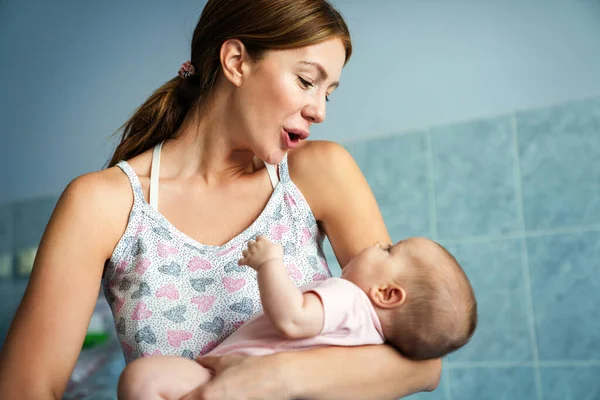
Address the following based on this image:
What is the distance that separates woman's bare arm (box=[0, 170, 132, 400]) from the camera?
4.50 feet

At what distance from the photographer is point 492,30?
3016mm

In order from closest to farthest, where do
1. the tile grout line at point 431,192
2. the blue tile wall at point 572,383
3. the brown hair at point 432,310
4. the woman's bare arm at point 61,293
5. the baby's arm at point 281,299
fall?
the baby's arm at point 281,299, the brown hair at point 432,310, the woman's bare arm at point 61,293, the blue tile wall at point 572,383, the tile grout line at point 431,192

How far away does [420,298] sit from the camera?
1273 millimetres

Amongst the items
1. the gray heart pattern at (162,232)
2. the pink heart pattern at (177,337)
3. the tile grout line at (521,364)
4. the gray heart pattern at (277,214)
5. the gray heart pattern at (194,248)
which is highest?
the gray heart pattern at (277,214)

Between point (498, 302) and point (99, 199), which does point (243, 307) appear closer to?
point (99, 199)

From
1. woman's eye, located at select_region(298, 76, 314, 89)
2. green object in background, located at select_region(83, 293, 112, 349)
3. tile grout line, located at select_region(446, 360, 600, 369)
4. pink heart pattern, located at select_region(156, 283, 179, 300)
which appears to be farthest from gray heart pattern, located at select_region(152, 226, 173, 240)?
green object in background, located at select_region(83, 293, 112, 349)

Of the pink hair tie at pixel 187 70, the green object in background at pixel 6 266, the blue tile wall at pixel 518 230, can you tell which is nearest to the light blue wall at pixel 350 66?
the blue tile wall at pixel 518 230

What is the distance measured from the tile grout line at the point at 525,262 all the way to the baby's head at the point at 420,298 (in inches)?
67.3

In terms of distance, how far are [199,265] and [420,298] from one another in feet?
1.59

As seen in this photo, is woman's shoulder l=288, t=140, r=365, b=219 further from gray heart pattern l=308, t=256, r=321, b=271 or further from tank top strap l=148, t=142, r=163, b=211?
tank top strap l=148, t=142, r=163, b=211

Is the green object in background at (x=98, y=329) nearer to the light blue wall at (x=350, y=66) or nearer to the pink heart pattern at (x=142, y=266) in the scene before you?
the light blue wall at (x=350, y=66)

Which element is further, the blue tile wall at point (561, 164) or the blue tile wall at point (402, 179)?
the blue tile wall at point (402, 179)

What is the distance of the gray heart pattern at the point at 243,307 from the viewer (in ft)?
4.79

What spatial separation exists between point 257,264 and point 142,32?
2924 mm
